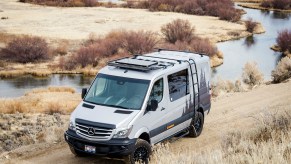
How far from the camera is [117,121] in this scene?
33.6 feet

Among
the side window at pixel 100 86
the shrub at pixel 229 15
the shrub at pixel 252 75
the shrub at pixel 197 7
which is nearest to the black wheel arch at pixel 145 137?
the side window at pixel 100 86

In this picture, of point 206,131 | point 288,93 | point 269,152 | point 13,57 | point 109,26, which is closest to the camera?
point 269,152

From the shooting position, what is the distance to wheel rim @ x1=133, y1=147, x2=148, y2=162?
1059cm

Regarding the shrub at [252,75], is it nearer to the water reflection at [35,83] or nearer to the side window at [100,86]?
the water reflection at [35,83]

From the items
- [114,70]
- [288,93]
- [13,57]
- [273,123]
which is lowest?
[13,57]

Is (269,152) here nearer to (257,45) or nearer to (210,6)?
(257,45)

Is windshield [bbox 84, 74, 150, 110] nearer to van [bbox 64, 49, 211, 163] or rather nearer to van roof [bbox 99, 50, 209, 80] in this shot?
van [bbox 64, 49, 211, 163]

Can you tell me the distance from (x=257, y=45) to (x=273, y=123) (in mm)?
38283

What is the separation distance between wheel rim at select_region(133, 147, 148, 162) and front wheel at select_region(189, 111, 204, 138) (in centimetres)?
242

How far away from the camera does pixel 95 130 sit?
1026 centimetres

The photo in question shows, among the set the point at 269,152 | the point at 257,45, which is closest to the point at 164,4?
the point at 257,45

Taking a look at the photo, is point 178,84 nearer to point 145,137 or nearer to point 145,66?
point 145,66

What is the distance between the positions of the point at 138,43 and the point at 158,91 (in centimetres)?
3287

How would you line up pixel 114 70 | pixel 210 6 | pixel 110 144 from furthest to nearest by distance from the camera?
pixel 210 6 → pixel 114 70 → pixel 110 144
